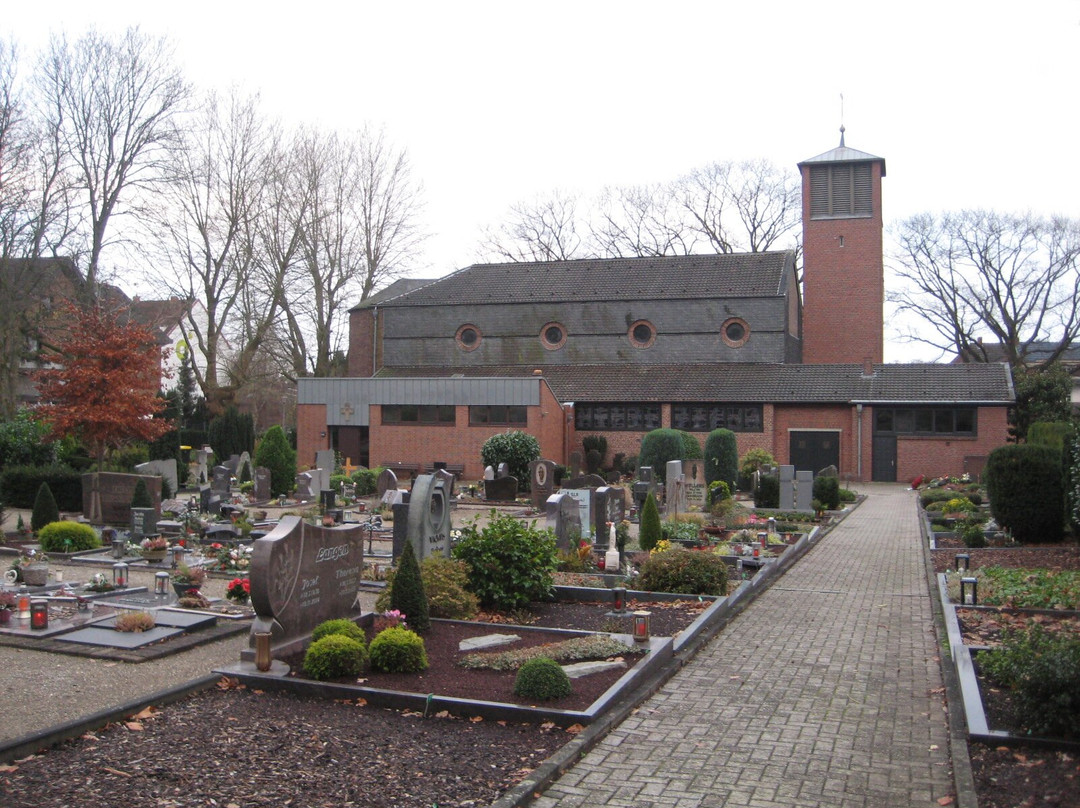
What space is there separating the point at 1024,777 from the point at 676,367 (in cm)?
3671

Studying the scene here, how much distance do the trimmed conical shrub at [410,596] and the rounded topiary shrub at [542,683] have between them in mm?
2342

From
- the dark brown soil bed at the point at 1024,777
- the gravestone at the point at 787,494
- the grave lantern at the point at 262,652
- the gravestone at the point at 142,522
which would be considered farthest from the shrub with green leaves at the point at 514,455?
the dark brown soil bed at the point at 1024,777

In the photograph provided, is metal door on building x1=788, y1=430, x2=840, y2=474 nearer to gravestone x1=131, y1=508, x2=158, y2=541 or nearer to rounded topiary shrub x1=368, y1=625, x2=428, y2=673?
gravestone x1=131, y1=508, x2=158, y2=541

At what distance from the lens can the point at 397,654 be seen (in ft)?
27.8

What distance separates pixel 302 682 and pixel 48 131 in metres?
30.3

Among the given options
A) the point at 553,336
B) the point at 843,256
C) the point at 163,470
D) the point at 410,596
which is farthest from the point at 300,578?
the point at 843,256

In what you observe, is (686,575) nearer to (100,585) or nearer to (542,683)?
(542,683)

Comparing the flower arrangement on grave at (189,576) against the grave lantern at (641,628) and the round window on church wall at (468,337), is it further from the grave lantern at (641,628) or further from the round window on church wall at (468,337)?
the round window on church wall at (468,337)

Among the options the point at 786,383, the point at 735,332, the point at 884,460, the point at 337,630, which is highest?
the point at 735,332

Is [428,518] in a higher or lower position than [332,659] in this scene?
higher

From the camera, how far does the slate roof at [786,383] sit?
37594 millimetres

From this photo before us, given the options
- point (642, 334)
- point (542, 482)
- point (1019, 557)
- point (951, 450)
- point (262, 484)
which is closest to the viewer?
point (1019, 557)

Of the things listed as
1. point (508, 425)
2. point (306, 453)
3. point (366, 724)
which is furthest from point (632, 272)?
point (366, 724)

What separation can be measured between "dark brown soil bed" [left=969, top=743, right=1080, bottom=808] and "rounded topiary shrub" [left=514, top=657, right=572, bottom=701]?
298cm
